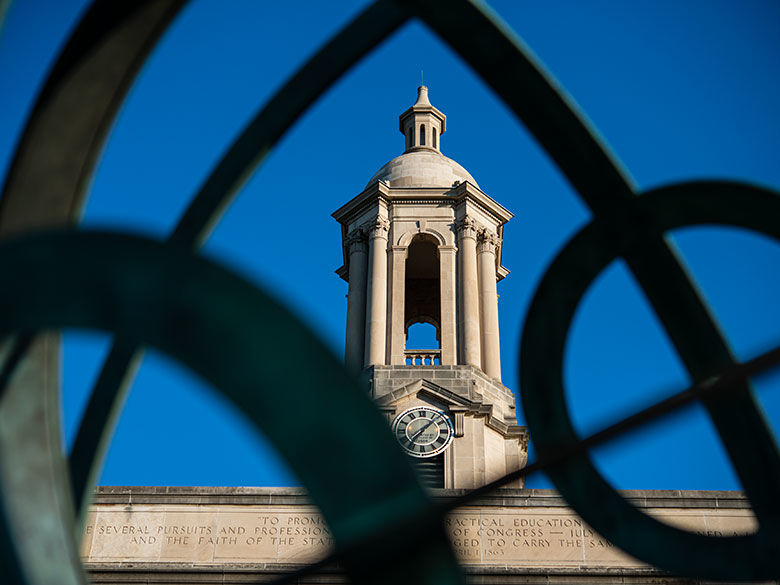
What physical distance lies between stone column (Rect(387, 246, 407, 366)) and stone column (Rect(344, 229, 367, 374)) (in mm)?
1233

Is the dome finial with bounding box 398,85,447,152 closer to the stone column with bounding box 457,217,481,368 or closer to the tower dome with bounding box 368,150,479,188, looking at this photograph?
the tower dome with bounding box 368,150,479,188

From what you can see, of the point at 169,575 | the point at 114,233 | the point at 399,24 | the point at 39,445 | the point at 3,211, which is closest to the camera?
the point at 114,233

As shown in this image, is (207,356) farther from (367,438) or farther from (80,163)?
(80,163)

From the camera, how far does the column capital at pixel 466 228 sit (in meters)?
36.9

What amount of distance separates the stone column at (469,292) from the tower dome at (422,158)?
273cm

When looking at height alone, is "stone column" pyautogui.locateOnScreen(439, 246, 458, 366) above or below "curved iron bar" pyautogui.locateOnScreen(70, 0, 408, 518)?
above

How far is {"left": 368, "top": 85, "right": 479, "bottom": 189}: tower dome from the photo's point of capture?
39.2m

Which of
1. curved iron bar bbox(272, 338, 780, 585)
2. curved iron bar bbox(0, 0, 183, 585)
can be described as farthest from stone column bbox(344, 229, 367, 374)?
curved iron bar bbox(272, 338, 780, 585)

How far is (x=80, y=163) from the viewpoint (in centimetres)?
505

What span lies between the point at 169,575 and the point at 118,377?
677 inches

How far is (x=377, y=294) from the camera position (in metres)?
35.3

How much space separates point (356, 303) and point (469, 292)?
13.5 ft

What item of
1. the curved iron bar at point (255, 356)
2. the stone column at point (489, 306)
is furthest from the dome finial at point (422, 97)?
the curved iron bar at point (255, 356)

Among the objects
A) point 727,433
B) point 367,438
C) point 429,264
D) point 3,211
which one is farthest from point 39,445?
point 429,264
